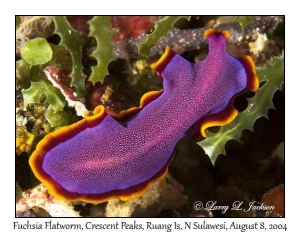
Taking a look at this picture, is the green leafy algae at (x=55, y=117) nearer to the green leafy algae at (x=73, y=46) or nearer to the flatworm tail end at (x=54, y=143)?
the green leafy algae at (x=73, y=46)

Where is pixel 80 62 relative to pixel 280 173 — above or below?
above

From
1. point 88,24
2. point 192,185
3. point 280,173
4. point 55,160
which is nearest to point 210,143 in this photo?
point 192,185

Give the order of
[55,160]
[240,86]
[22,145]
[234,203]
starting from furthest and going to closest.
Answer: [234,203]
[22,145]
[240,86]
[55,160]

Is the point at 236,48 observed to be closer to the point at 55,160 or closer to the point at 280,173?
the point at 280,173

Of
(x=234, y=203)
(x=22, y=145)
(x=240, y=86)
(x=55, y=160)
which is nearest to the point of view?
(x=55, y=160)

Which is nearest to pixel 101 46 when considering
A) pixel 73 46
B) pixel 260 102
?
pixel 73 46

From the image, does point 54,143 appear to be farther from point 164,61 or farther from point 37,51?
point 164,61

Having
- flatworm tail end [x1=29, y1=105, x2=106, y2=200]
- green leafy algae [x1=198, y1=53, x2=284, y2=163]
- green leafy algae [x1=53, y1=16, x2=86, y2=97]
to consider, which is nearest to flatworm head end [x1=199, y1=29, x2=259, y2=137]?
green leafy algae [x1=198, y1=53, x2=284, y2=163]
